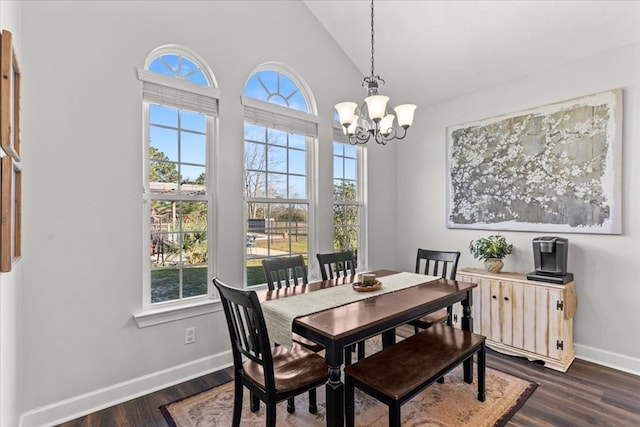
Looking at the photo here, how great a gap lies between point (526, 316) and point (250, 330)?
104 inches

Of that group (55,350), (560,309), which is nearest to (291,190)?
(55,350)

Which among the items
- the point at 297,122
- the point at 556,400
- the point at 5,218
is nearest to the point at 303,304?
the point at 5,218

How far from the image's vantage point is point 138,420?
220 centimetres

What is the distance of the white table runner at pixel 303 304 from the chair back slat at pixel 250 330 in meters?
0.19

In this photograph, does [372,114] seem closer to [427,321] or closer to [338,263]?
[338,263]

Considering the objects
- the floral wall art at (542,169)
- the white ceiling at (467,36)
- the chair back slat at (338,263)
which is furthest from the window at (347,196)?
the floral wall art at (542,169)

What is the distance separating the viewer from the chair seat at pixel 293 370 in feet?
5.84

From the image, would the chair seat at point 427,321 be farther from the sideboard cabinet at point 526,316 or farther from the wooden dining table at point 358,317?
the sideboard cabinet at point 526,316

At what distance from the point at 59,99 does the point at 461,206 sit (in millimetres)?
3903

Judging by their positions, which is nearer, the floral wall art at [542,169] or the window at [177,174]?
the window at [177,174]

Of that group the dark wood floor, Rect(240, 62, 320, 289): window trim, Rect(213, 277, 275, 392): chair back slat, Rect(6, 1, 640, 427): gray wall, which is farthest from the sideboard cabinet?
Rect(213, 277, 275, 392): chair back slat

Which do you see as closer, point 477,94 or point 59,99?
point 59,99

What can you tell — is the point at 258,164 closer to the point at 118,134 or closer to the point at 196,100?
the point at 196,100

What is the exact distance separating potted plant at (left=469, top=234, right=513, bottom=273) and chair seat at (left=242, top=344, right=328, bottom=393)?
2.27 m
